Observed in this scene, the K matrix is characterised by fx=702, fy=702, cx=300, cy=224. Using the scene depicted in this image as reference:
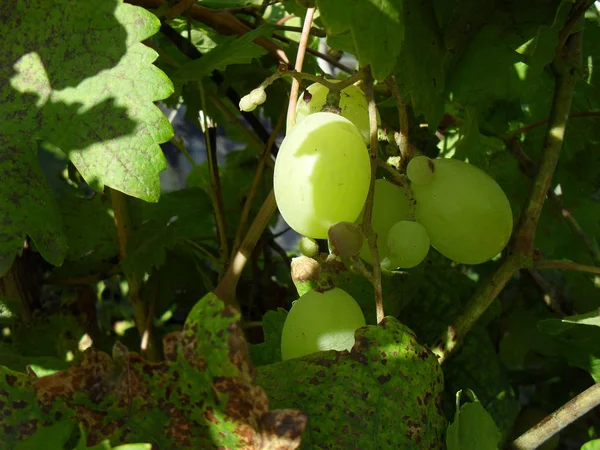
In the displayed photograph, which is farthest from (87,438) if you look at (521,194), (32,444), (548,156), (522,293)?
(522,293)

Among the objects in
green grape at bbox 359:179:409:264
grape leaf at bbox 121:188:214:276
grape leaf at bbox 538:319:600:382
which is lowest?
grape leaf at bbox 121:188:214:276

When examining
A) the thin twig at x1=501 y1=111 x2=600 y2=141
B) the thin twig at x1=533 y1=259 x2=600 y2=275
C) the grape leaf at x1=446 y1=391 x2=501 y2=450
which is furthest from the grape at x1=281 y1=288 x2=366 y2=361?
the thin twig at x1=501 y1=111 x2=600 y2=141

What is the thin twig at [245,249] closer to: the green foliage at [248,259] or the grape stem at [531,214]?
the green foliage at [248,259]

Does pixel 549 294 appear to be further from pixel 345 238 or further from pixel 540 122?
pixel 345 238

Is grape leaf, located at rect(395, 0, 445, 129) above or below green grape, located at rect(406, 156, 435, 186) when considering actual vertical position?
above

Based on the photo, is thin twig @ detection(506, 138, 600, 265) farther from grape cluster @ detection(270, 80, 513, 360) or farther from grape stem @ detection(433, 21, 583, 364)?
grape cluster @ detection(270, 80, 513, 360)

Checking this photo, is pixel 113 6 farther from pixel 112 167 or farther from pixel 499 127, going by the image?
pixel 499 127

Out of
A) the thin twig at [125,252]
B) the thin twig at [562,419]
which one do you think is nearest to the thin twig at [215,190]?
the thin twig at [125,252]
